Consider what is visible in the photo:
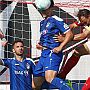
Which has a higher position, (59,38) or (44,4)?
(44,4)

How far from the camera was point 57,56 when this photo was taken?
12.7 feet

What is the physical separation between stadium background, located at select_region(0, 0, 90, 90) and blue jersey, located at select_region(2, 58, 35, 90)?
1152 millimetres

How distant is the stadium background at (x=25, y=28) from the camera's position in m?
5.12

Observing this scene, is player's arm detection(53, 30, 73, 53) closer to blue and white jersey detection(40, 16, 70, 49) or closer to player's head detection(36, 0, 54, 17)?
blue and white jersey detection(40, 16, 70, 49)

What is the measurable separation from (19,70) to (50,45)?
1.19 ft

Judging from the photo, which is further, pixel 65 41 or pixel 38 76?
pixel 38 76

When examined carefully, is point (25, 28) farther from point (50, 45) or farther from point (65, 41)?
point (65, 41)

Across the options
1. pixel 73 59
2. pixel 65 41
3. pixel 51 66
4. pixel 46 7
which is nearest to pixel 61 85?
pixel 51 66

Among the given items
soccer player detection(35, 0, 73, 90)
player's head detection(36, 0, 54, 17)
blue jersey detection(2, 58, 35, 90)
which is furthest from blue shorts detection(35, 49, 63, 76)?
player's head detection(36, 0, 54, 17)

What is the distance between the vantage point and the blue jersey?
386cm

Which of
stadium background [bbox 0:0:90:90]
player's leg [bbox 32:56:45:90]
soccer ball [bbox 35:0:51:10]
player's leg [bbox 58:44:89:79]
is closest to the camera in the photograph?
soccer ball [bbox 35:0:51:10]

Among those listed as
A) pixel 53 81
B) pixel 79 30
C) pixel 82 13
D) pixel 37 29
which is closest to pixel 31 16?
pixel 37 29

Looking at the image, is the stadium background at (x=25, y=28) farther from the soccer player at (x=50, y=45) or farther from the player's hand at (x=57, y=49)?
the player's hand at (x=57, y=49)

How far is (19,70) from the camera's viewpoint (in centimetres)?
389
